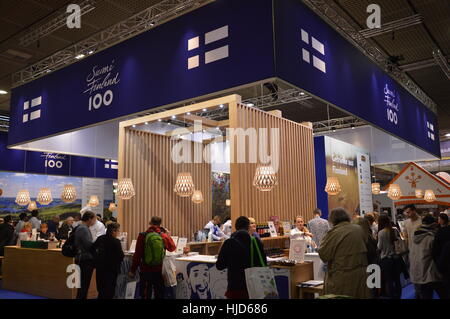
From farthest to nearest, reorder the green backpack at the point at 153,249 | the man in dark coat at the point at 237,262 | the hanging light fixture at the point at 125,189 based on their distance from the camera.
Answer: the hanging light fixture at the point at 125,189
the green backpack at the point at 153,249
the man in dark coat at the point at 237,262

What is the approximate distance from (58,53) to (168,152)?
2844mm

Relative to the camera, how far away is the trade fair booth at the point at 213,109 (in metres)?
4.04

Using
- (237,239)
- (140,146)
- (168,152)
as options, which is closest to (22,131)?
(140,146)

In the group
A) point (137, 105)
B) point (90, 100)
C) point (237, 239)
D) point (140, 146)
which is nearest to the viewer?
point (237, 239)

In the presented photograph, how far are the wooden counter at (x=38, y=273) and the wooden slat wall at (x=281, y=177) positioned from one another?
9.56 feet

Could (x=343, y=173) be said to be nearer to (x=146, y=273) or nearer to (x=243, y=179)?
(x=243, y=179)

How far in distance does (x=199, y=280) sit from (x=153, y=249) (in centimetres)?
94

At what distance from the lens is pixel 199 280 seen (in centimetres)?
536

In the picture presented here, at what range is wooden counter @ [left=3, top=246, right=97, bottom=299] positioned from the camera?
666cm

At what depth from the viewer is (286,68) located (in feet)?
12.5

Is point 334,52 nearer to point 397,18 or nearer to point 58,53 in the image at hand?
point 397,18

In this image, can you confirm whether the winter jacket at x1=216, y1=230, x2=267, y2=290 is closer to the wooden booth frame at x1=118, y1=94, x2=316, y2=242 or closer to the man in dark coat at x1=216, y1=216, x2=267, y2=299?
the man in dark coat at x1=216, y1=216, x2=267, y2=299

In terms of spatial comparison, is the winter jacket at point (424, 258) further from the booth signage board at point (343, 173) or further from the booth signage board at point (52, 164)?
the booth signage board at point (52, 164)

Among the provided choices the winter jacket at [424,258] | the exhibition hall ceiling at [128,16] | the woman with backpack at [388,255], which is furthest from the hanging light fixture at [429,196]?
the winter jacket at [424,258]
